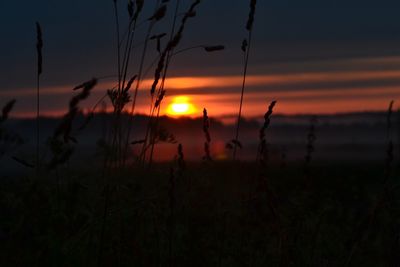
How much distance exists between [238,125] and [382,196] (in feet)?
3.88

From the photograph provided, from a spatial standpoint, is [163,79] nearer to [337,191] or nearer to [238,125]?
[238,125]

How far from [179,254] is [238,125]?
1263mm

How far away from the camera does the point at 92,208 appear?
14.6 feet

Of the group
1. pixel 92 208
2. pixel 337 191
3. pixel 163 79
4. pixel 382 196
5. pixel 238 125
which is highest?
pixel 163 79

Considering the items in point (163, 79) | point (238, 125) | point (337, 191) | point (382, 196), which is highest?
point (163, 79)

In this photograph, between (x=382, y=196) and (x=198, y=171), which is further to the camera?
(x=198, y=171)

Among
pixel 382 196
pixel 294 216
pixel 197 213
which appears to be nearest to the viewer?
pixel 382 196

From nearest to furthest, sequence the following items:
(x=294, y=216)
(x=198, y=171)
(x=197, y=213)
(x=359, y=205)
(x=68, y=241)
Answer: (x=68, y=241), (x=294, y=216), (x=198, y=171), (x=197, y=213), (x=359, y=205)

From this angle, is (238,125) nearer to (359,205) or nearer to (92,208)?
(92,208)

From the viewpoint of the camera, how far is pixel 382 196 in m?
3.70

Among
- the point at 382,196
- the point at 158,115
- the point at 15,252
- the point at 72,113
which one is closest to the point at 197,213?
the point at 15,252

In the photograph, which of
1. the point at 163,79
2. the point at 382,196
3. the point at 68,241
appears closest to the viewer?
the point at 68,241

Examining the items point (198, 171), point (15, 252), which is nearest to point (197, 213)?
point (198, 171)

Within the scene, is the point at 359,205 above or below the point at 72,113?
below
